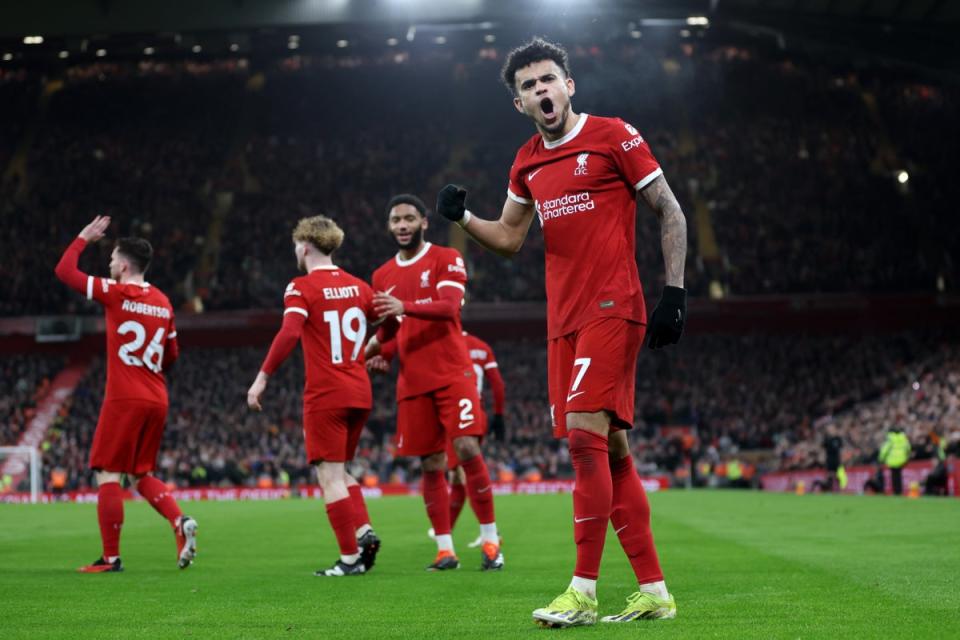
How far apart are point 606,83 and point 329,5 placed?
40.0 ft

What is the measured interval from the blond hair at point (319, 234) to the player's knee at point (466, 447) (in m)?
1.70

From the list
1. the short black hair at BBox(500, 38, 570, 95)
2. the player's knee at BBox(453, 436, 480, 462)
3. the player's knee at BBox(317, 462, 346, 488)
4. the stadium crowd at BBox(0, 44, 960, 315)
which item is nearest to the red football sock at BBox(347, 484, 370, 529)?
the player's knee at BBox(317, 462, 346, 488)

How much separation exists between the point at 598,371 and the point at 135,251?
5114 millimetres

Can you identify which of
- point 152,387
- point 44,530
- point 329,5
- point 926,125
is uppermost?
point 329,5

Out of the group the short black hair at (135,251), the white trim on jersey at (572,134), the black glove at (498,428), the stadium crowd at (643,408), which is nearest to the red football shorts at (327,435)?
the short black hair at (135,251)

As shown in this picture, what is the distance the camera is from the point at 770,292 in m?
37.8

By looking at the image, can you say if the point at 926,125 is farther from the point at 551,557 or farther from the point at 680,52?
the point at 551,557

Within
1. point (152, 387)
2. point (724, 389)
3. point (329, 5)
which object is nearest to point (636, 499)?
point (152, 387)

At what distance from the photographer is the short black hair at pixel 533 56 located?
5598mm

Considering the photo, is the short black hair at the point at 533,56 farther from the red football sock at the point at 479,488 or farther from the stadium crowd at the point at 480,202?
the stadium crowd at the point at 480,202

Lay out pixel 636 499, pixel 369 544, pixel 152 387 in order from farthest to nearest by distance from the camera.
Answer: pixel 152 387, pixel 369 544, pixel 636 499

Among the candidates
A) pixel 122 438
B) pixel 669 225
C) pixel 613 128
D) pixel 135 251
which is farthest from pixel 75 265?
pixel 669 225

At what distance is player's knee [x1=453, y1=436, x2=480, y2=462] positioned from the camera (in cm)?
876

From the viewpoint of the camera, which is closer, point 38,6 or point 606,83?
point 38,6
